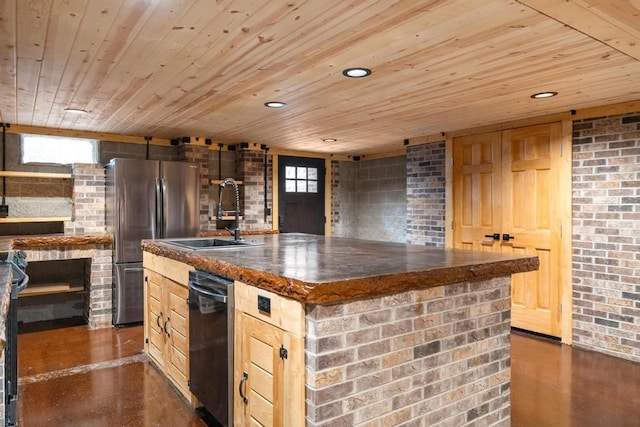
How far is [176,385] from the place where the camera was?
3.00 m

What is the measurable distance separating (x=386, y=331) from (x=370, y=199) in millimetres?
5433

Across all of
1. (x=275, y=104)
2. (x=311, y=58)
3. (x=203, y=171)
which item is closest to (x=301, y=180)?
(x=203, y=171)

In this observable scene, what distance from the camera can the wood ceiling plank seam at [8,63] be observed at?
196 centimetres

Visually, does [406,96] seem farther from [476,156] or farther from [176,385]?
[176,385]

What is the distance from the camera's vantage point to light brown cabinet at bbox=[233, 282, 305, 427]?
173 centimetres

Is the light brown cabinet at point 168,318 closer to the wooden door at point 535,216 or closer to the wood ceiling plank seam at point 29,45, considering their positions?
the wood ceiling plank seam at point 29,45

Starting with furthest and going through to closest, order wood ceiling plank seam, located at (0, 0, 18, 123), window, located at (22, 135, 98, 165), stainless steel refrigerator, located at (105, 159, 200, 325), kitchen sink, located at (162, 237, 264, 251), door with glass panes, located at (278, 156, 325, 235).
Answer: door with glass panes, located at (278, 156, 325, 235) < window, located at (22, 135, 98, 165) < stainless steel refrigerator, located at (105, 159, 200, 325) < kitchen sink, located at (162, 237, 264, 251) < wood ceiling plank seam, located at (0, 0, 18, 123)

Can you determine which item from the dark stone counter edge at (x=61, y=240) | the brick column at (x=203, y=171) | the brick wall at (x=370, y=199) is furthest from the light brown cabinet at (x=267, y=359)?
the brick wall at (x=370, y=199)

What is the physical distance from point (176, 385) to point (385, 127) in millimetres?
3275

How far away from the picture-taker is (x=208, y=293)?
2.39 meters

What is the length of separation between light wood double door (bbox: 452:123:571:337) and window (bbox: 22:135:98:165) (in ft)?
14.4

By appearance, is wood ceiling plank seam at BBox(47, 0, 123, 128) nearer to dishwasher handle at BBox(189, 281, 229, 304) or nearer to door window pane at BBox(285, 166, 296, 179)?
dishwasher handle at BBox(189, 281, 229, 304)

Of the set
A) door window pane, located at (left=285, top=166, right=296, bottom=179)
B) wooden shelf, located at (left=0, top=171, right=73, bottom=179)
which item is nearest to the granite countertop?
wooden shelf, located at (left=0, top=171, right=73, bottom=179)

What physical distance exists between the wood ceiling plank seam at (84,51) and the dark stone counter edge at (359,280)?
127cm
